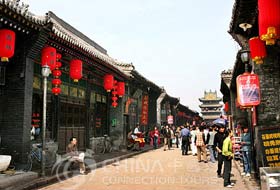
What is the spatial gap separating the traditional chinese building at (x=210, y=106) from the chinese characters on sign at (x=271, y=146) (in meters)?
57.7

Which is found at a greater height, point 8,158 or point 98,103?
point 98,103

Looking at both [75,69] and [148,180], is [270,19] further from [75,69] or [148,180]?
[75,69]

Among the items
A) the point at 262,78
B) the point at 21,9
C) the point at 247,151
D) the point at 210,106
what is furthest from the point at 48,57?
the point at 210,106

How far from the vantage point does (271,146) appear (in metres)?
7.62

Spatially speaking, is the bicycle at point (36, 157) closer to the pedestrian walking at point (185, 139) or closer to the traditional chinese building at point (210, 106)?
the pedestrian walking at point (185, 139)

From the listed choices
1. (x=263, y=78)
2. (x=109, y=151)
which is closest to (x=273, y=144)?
(x=263, y=78)

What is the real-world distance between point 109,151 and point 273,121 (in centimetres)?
1027

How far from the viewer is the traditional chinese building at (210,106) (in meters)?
64.6

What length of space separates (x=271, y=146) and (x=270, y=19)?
3738 mm

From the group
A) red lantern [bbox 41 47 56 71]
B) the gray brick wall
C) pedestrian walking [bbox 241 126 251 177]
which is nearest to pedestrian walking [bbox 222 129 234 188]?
pedestrian walking [bbox 241 126 251 177]

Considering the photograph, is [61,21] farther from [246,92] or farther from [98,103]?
[246,92]

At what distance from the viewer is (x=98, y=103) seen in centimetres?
1666

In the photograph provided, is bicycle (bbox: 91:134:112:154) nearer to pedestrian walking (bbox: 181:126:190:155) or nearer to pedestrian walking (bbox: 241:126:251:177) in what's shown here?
pedestrian walking (bbox: 181:126:190:155)

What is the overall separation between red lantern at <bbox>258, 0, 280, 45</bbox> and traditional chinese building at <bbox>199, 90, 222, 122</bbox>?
60.5 m
